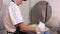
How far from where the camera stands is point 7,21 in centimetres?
118

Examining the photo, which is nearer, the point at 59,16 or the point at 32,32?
the point at 32,32

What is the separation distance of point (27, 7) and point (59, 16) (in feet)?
1.88

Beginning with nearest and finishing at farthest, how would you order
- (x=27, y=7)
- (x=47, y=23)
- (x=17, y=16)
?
(x=17, y=16)
(x=47, y=23)
(x=27, y=7)

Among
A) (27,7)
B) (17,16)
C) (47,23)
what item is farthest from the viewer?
(27,7)

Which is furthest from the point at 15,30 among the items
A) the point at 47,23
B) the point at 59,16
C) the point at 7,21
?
the point at 59,16

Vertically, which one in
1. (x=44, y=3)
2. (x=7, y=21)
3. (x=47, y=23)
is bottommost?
(x=47, y=23)

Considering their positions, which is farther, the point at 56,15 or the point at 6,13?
the point at 56,15

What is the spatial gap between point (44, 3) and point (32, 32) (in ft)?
3.03

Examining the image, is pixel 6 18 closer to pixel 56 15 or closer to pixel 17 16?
pixel 17 16

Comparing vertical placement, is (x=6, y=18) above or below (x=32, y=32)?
above

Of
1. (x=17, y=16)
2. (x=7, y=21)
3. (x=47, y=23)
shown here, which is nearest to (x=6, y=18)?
(x=7, y=21)

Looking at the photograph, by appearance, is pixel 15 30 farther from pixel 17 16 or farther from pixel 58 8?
pixel 58 8

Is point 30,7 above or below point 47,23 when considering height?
above

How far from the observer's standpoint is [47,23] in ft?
6.55
